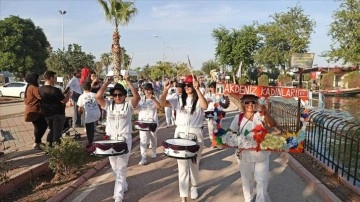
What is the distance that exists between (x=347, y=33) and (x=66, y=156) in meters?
37.1

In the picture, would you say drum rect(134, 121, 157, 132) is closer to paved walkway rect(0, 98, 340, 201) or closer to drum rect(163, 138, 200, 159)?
paved walkway rect(0, 98, 340, 201)

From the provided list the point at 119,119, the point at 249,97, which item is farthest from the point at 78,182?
the point at 249,97

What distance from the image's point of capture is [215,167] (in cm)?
792

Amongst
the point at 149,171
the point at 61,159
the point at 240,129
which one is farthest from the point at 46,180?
the point at 240,129

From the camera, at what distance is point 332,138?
30.7ft

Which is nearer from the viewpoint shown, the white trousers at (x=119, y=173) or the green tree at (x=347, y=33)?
the white trousers at (x=119, y=173)

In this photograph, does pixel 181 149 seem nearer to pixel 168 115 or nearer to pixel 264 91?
pixel 264 91

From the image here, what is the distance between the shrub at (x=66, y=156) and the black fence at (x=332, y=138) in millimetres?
4905

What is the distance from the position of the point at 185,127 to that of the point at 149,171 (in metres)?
2.23

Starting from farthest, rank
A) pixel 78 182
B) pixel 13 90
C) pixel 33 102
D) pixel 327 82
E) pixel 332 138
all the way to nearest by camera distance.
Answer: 1. pixel 327 82
2. pixel 13 90
3. pixel 332 138
4. pixel 33 102
5. pixel 78 182

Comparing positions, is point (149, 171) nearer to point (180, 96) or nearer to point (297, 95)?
point (180, 96)

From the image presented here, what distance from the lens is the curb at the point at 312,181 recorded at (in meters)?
5.70

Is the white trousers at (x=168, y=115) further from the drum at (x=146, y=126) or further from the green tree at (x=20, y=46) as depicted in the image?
the green tree at (x=20, y=46)

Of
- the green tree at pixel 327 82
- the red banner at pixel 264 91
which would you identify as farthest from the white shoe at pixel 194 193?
the green tree at pixel 327 82
